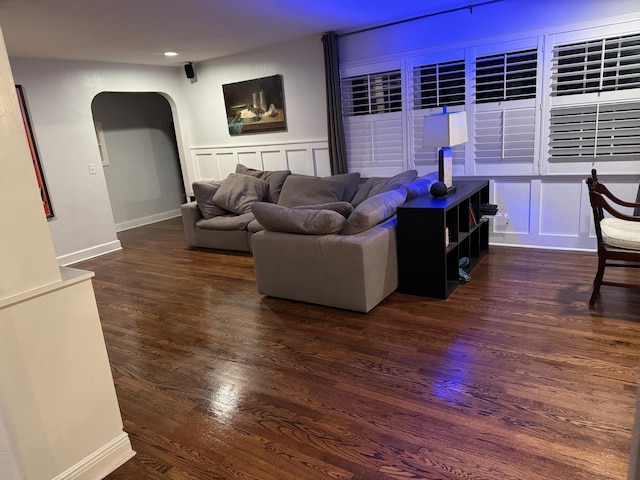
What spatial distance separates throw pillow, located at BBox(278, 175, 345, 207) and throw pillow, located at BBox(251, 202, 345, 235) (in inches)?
57.5

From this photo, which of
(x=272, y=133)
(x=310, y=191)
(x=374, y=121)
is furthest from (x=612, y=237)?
(x=272, y=133)

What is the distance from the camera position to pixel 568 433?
1.90 m

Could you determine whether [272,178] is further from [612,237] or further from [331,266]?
[612,237]

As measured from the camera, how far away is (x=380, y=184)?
4699 millimetres

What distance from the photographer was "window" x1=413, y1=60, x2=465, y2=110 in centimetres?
445

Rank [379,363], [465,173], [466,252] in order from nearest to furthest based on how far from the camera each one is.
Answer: [379,363] < [466,252] < [465,173]

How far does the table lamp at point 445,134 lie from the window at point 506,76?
0.77 meters

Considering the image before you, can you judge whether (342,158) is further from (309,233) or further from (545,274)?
(545,274)

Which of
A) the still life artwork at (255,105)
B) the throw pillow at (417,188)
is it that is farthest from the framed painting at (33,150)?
the throw pillow at (417,188)

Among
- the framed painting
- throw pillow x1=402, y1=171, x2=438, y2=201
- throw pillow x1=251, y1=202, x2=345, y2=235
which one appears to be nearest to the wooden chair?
throw pillow x1=402, y1=171, x2=438, y2=201

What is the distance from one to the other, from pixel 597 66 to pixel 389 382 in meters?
3.35

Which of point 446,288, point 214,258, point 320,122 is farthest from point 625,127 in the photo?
point 214,258

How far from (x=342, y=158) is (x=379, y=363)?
10.6 feet

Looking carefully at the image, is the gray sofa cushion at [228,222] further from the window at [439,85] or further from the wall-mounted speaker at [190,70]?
the wall-mounted speaker at [190,70]
